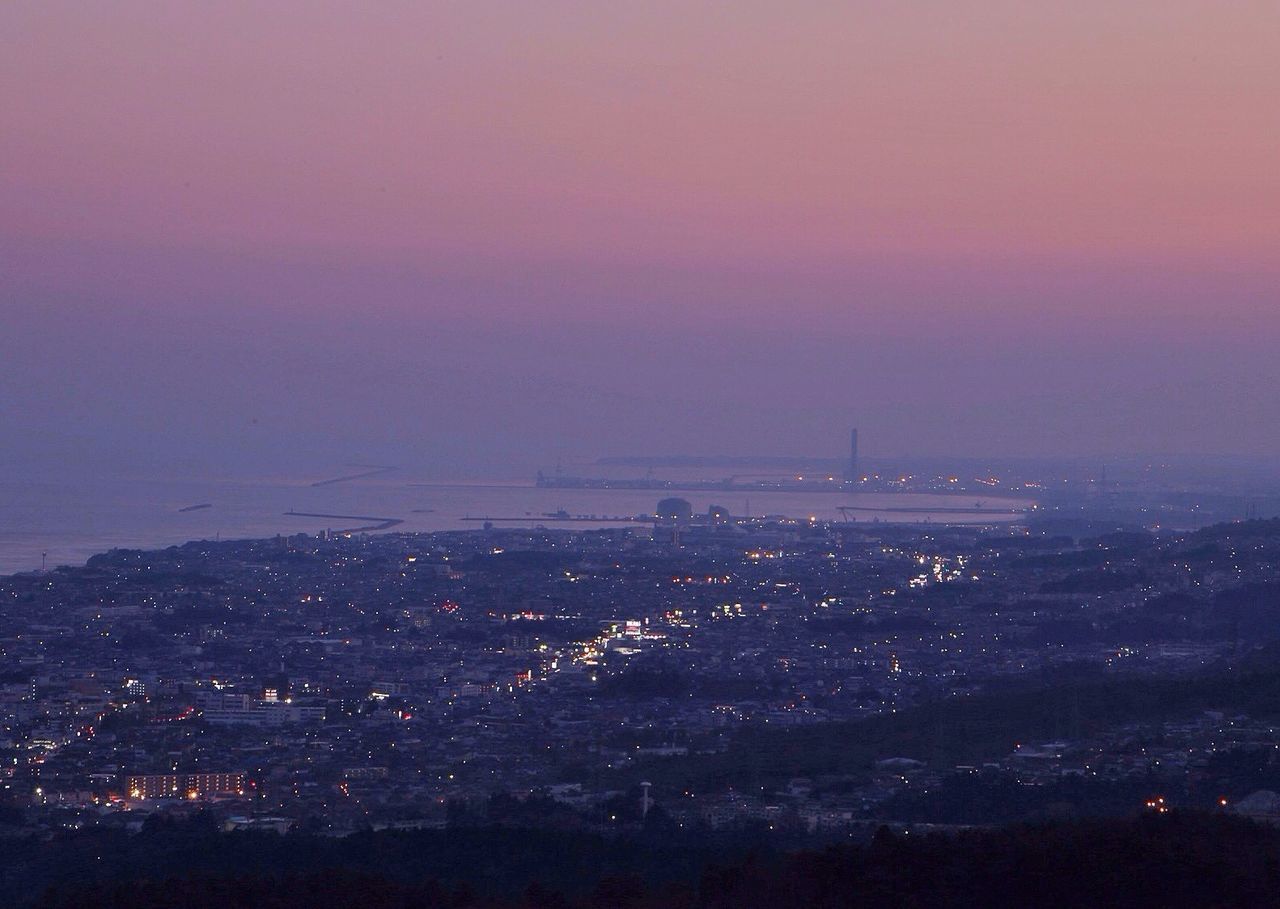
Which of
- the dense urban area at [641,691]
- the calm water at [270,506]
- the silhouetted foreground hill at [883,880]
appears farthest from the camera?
the calm water at [270,506]

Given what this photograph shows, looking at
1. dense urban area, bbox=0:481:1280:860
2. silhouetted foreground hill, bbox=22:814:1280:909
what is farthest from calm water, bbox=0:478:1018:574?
silhouetted foreground hill, bbox=22:814:1280:909

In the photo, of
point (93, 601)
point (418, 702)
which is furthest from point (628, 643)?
point (93, 601)

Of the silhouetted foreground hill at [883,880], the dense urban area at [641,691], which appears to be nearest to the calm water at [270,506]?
the dense urban area at [641,691]

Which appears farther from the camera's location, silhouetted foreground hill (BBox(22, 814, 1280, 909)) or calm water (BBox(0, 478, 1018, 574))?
calm water (BBox(0, 478, 1018, 574))

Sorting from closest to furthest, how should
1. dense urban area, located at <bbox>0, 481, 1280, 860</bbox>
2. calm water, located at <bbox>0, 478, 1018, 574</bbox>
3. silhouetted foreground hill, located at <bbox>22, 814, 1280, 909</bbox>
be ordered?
silhouetted foreground hill, located at <bbox>22, 814, 1280, 909</bbox>, dense urban area, located at <bbox>0, 481, 1280, 860</bbox>, calm water, located at <bbox>0, 478, 1018, 574</bbox>

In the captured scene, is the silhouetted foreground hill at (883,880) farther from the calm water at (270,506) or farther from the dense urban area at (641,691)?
the calm water at (270,506)

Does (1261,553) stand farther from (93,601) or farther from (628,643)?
(93,601)

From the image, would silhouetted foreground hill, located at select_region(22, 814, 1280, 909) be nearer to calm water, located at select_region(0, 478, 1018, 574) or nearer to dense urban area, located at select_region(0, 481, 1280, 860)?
dense urban area, located at select_region(0, 481, 1280, 860)
